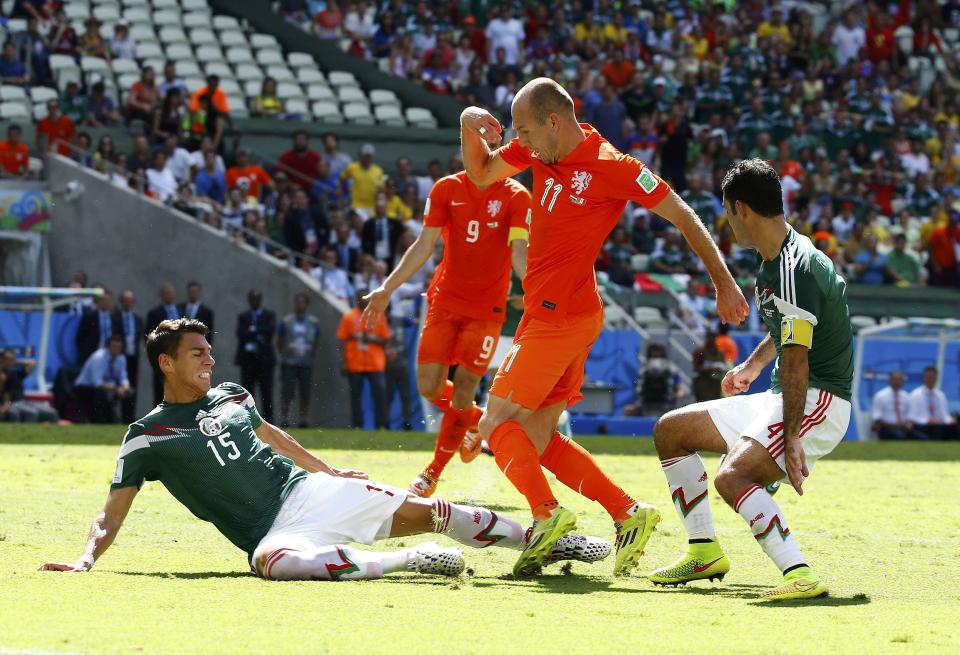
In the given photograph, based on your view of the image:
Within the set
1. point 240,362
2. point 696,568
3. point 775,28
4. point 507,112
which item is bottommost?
point 240,362

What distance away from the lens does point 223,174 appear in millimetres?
23219

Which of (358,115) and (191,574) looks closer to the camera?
(191,574)

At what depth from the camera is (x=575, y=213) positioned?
25.1ft

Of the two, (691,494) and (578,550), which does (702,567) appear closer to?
(691,494)

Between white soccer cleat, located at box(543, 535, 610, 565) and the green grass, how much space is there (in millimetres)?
111

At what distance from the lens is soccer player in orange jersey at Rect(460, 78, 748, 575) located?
7.54 meters

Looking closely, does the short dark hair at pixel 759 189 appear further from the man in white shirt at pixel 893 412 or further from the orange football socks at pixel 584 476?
the man in white shirt at pixel 893 412

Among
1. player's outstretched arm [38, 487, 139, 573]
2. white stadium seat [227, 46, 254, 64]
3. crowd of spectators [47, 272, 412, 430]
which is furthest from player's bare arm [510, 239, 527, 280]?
white stadium seat [227, 46, 254, 64]

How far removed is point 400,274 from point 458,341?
1.30 metres

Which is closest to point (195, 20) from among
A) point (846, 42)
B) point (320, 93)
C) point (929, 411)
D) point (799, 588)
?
point (320, 93)

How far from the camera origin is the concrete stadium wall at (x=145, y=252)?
869 inches

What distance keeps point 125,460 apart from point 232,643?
2042 mm

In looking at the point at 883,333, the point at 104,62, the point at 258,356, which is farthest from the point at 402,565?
the point at 104,62

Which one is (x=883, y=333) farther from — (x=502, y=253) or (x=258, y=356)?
(x=502, y=253)
